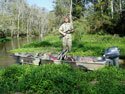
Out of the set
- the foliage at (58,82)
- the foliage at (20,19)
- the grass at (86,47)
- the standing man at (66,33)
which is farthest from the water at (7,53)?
the foliage at (20,19)

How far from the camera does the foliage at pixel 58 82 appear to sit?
8.20 metres

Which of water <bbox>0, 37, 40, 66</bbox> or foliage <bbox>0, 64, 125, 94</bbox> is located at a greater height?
foliage <bbox>0, 64, 125, 94</bbox>

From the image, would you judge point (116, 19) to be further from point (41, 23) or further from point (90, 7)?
point (41, 23)

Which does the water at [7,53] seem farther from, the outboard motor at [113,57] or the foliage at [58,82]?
the foliage at [58,82]

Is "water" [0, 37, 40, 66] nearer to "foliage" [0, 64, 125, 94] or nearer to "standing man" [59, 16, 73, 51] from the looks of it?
"standing man" [59, 16, 73, 51]

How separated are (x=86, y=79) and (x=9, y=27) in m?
70.6

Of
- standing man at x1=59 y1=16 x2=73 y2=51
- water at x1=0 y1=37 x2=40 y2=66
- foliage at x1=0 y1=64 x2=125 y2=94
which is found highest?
standing man at x1=59 y1=16 x2=73 y2=51

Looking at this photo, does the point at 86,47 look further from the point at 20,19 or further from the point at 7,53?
the point at 20,19

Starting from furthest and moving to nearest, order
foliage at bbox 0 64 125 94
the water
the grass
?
the grass → the water → foliage at bbox 0 64 125 94

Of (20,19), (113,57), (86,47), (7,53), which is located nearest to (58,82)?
(113,57)

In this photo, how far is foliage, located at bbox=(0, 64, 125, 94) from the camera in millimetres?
8203

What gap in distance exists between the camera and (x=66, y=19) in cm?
1517

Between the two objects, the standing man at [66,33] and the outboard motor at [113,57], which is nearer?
the outboard motor at [113,57]

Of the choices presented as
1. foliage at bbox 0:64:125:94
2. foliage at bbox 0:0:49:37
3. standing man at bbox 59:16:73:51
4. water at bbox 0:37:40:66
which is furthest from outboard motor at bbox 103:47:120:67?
foliage at bbox 0:0:49:37
